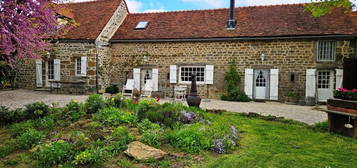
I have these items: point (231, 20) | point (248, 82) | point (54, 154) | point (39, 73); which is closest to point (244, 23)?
point (231, 20)

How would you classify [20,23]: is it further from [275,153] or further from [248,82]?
[248,82]

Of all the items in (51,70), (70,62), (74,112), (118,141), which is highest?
(70,62)

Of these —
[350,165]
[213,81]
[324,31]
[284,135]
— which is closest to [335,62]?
[324,31]

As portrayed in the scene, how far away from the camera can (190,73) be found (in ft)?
46.4

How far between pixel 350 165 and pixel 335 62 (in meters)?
9.81

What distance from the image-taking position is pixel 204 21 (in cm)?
1477

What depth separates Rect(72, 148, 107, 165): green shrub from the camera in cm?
324

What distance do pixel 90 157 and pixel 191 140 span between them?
66.6 inches

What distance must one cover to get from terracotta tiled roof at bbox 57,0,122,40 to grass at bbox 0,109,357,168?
33.8ft

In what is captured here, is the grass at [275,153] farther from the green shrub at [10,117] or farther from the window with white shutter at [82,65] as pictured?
the window with white shutter at [82,65]

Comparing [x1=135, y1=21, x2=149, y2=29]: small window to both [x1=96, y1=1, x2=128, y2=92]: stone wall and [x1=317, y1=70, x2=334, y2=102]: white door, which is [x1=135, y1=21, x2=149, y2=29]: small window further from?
[x1=317, y1=70, x2=334, y2=102]: white door

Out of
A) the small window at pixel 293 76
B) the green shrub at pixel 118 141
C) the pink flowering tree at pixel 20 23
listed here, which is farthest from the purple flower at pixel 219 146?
the small window at pixel 293 76

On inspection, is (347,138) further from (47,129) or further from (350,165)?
(47,129)

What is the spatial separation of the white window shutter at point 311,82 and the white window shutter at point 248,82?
8.74 feet
